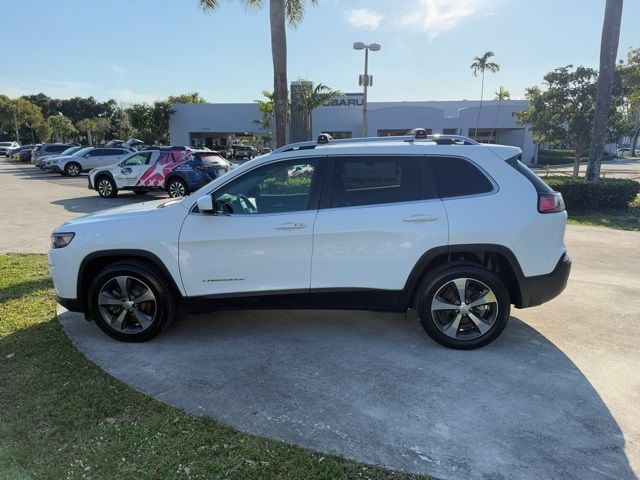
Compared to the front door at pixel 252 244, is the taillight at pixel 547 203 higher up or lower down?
higher up

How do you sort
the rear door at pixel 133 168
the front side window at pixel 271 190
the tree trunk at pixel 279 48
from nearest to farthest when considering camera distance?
the front side window at pixel 271 190 → the tree trunk at pixel 279 48 → the rear door at pixel 133 168

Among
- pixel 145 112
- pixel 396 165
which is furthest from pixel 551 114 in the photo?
pixel 145 112

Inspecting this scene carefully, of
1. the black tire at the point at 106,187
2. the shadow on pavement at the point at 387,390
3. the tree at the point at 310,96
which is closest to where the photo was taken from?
the shadow on pavement at the point at 387,390

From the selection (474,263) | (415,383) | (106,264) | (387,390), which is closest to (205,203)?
(106,264)

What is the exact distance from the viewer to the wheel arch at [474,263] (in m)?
3.88

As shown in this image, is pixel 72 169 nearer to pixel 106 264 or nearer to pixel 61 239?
pixel 61 239

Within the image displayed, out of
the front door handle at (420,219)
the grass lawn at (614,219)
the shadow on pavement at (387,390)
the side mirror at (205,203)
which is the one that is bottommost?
the shadow on pavement at (387,390)

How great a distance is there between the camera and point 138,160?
15.7 metres

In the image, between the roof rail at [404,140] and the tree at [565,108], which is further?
the tree at [565,108]

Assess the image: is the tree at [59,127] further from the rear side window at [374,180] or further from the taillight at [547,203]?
the taillight at [547,203]

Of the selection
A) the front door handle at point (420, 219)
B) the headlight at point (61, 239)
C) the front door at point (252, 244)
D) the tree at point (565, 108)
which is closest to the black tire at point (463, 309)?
the front door handle at point (420, 219)

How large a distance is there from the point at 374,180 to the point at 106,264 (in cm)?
250

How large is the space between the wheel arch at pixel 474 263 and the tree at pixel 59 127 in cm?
8234

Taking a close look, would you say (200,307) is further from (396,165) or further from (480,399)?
(480,399)
